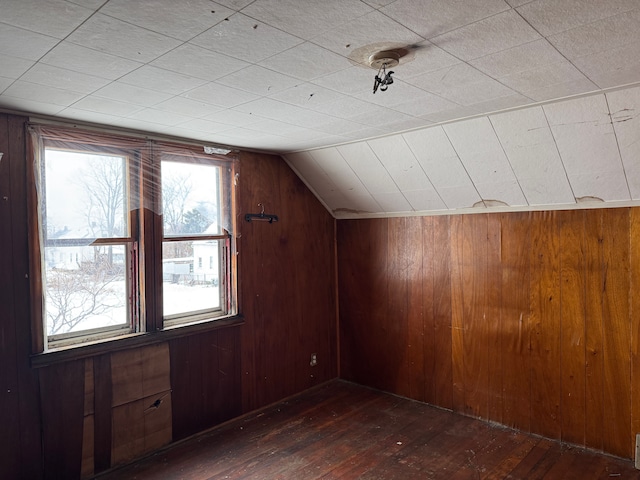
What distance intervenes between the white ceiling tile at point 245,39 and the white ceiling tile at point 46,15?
0.37m

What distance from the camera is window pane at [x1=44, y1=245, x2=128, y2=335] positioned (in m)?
2.65

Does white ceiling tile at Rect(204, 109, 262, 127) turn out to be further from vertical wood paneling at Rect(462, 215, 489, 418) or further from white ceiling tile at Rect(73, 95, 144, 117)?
vertical wood paneling at Rect(462, 215, 489, 418)

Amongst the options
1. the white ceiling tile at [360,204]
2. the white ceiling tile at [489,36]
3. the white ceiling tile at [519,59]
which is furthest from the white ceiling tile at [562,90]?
the white ceiling tile at [360,204]

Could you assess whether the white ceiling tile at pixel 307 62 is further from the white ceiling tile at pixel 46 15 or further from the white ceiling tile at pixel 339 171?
the white ceiling tile at pixel 339 171

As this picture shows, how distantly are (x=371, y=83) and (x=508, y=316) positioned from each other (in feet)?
7.05

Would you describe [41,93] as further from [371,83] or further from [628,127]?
[628,127]

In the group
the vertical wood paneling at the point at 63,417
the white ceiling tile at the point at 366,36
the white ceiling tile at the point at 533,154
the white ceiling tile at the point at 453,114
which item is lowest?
the vertical wood paneling at the point at 63,417

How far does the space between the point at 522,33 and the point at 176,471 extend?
3.01 m

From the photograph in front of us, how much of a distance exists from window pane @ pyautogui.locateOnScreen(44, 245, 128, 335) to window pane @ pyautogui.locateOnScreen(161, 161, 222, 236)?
42 centimetres

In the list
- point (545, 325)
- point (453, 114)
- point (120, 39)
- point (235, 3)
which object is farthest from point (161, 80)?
point (545, 325)

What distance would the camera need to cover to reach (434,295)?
3.70m

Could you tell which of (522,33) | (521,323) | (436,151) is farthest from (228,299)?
(522,33)

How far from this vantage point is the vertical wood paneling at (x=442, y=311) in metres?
3.61

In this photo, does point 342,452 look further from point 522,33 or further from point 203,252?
point 522,33
